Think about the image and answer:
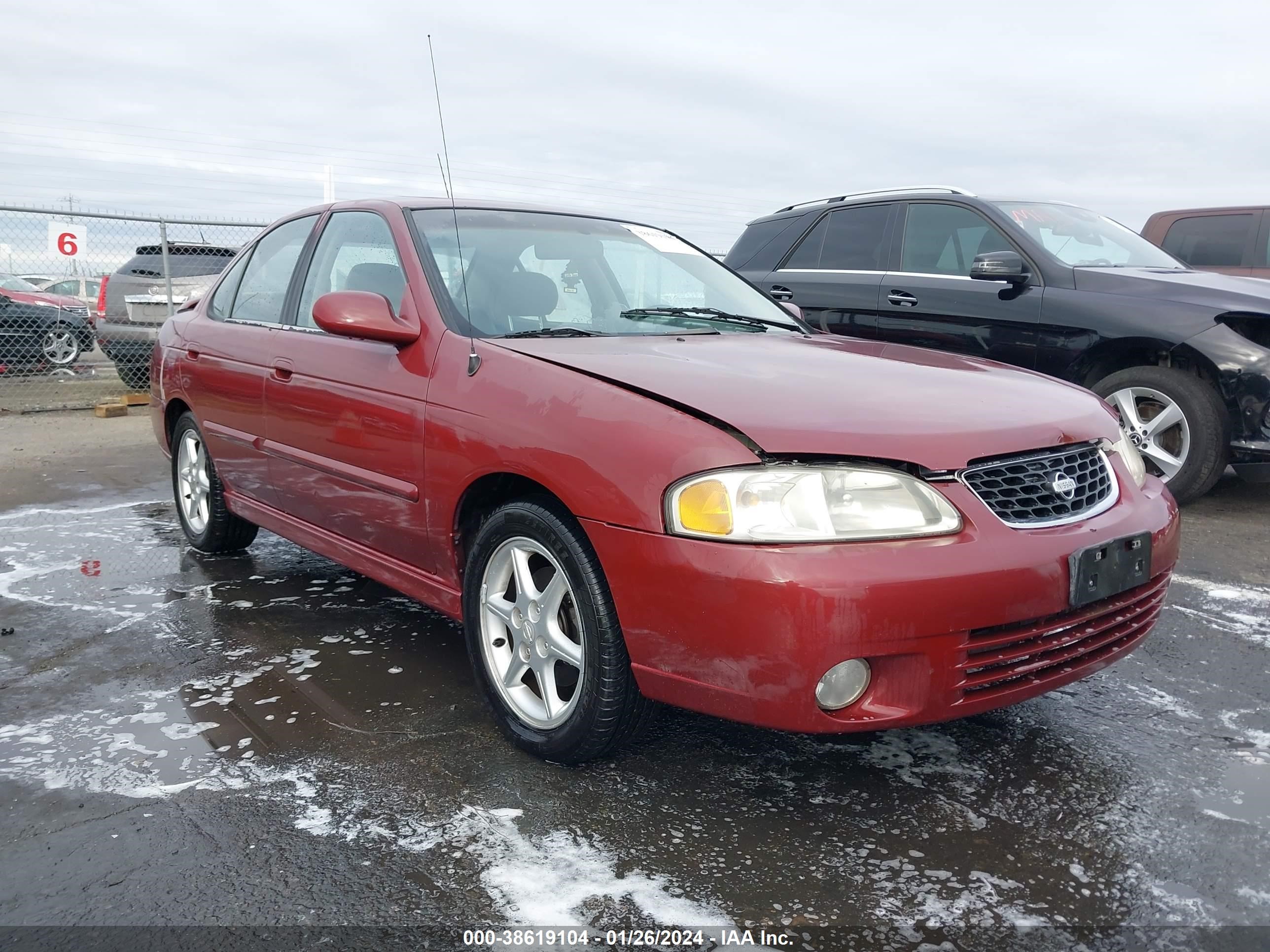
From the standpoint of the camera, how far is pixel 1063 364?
5.85 meters

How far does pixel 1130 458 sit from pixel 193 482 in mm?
3910

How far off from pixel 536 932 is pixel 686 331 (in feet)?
6.46

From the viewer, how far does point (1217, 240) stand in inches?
391

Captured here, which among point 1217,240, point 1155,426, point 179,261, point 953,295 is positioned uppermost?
point 1217,240

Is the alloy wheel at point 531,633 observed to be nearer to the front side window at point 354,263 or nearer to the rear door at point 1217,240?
the front side window at point 354,263

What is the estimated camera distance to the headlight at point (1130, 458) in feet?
9.62

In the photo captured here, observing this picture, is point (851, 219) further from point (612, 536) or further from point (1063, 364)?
point (612, 536)

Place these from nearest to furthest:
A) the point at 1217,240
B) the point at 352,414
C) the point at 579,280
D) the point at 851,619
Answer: the point at 851,619, the point at 352,414, the point at 579,280, the point at 1217,240

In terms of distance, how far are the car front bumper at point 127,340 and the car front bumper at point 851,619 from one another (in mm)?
9586

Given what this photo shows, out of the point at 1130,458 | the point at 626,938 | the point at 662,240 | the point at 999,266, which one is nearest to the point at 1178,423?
the point at 999,266

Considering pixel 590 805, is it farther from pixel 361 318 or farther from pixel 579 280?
pixel 579 280

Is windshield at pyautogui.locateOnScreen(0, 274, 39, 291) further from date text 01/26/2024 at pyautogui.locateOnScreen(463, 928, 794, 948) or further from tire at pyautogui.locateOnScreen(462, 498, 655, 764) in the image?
date text 01/26/2024 at pyautogui.locateOnScreen(463, 928, 794, 948)

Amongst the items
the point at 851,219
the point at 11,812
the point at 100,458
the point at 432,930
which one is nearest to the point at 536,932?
the point at 432,930

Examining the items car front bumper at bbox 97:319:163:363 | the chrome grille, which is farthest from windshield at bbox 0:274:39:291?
the chrome grille
